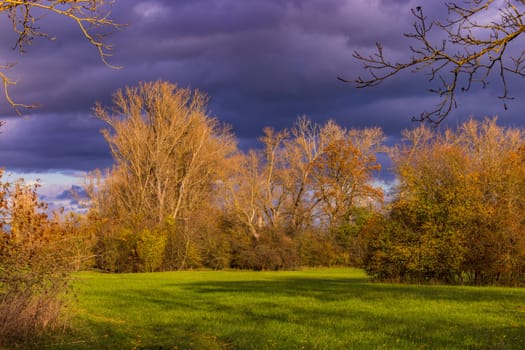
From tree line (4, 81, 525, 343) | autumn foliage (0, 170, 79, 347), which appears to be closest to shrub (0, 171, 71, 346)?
autumn foliage (0, 170, 79, 347)

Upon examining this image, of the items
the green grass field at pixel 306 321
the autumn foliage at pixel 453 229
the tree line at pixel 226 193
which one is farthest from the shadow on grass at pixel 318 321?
the tree line at pixel 226 193

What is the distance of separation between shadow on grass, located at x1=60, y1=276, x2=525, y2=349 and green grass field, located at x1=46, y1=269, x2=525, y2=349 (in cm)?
2

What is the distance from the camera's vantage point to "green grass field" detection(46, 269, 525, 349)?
1088 cm

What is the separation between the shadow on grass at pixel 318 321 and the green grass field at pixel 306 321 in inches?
0.8

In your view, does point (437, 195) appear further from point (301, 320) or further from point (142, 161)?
point (142, 161)

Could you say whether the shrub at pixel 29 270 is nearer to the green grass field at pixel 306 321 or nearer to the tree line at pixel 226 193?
the green grass field at pixel 306 321

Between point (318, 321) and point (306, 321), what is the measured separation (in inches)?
11.6

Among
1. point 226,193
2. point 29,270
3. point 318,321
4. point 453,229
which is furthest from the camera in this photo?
point 226,193

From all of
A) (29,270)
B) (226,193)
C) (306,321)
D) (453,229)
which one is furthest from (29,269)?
(226,193)

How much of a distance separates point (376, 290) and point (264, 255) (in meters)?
27.0

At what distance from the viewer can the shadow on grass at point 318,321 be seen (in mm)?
10883

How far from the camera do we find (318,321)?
45.2 ft

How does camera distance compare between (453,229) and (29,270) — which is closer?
(29,270)

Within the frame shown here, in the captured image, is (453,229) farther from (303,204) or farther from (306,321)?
(303,204)
